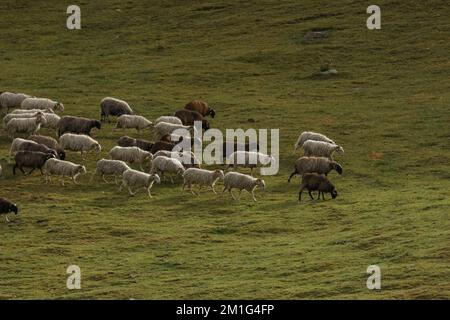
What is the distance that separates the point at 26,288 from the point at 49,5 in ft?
151

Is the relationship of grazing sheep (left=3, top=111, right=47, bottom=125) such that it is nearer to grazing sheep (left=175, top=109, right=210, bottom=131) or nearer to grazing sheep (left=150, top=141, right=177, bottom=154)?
grazing sheep (left=150, top=141, right=177, bottom=154)

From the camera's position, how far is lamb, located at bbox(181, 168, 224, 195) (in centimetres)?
3684

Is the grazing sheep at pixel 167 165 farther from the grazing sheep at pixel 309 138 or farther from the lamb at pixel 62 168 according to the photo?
the grazing sheep at pixel 309 138

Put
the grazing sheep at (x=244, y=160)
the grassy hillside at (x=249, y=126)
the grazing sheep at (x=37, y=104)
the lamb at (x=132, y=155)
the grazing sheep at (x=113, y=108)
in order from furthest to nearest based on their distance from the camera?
the grazing sheep at (x=113, y=108)
the grazing sheep at (x=37, y=104)
the lamb at (x=132, y=155)
the grazing sheep at (x=244, y=160)
the grassy hillside at (x=249, y=126)

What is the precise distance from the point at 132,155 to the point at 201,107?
28.1 ft

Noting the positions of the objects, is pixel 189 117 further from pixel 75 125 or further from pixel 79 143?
pixel 79 143

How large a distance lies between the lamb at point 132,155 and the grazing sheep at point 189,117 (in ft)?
20.3

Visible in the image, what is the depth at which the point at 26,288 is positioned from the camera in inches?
1114

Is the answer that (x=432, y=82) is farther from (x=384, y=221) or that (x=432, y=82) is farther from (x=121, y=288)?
(x=121, y=288)

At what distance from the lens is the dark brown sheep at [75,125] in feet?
141

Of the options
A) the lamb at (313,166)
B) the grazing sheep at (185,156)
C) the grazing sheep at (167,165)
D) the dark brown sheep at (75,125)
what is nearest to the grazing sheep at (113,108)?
the dark brown sheep at (75,125)

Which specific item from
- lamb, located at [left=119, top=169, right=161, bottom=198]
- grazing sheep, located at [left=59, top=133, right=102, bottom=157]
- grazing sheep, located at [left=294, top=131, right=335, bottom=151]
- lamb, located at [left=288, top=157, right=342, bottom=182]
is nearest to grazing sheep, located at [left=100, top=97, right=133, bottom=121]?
grazing sheep, located at [left=59, top=133, right=102, bottom=157]

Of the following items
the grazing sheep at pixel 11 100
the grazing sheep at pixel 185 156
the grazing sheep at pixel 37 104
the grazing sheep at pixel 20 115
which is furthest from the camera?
the grazing sheep at pixel 11 100

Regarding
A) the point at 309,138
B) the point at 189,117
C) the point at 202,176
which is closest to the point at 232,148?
the point at 309,138
